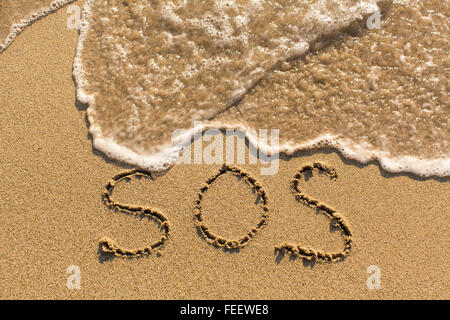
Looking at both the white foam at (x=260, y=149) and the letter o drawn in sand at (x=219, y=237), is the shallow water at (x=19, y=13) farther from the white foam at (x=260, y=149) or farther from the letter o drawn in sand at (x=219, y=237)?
the letter o drawn in sand at (x=219, y=237)

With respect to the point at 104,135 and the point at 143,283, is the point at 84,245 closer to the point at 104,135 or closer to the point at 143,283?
the point at 143,283

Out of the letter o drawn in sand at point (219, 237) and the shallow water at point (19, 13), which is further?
the shallow water at point (19, 13)

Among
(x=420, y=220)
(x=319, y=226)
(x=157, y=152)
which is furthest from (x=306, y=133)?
(x=157, y=152)

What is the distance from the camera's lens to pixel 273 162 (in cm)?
291

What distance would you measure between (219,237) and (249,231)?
0.25m

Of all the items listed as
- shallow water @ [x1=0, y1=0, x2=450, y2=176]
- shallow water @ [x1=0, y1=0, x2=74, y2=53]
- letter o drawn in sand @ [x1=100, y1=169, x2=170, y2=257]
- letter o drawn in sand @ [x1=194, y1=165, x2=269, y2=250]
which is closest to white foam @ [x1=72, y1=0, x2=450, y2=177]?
shallow water @ [x1=0, y1=0, x2=450, y2=176]

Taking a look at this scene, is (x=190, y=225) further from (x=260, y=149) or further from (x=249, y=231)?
(x=260, y=149)

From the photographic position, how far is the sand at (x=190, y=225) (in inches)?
102

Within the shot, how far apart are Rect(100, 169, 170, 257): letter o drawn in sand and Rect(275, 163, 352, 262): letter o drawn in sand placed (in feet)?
3.08

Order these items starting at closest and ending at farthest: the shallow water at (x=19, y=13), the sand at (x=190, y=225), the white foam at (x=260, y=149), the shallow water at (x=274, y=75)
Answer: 1. the sand at (x=190, y=225)
2. the white foam at (x=260, y=149)
3. the shallow water at (x=274, y=75)
4. the shallow water at (x=19, y=13)

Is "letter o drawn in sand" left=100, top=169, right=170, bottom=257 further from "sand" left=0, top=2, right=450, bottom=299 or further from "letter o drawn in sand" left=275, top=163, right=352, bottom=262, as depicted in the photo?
"letter o drawn in sand" left=275, top=163, right=352, bottom=262

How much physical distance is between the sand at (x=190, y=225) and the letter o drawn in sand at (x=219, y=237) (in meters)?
0.04

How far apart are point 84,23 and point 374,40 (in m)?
2.90

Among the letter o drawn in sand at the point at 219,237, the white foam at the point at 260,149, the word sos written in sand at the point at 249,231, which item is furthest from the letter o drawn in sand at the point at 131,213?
the letter o drawn in sand at the point at 219,237
